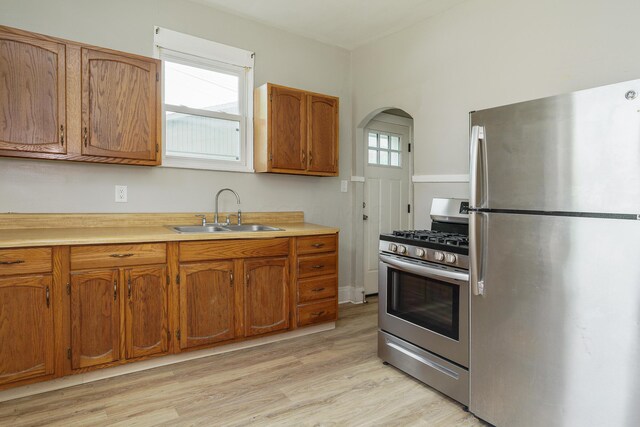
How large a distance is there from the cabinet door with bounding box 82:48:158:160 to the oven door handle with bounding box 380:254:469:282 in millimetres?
1842

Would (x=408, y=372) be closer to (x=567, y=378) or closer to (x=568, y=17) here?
(x=567, y=378)

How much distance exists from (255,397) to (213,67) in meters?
2.63

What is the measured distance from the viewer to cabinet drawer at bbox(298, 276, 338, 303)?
3.10m

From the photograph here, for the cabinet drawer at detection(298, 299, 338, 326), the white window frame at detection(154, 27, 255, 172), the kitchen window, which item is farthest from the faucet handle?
the kitchen window

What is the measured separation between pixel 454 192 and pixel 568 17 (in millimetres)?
1331

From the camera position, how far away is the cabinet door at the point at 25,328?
2062mm

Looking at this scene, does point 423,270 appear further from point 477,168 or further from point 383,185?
point 383,185

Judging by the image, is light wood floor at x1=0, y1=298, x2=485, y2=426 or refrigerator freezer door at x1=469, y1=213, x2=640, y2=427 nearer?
refrigerator freezer door at x1=469, y1=213, x2=640, y2=427

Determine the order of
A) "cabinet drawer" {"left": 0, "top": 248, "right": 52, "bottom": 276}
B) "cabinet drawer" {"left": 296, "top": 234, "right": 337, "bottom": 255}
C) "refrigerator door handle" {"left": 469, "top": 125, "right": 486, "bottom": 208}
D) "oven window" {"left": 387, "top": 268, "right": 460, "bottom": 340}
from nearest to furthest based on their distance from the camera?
"refrigerator door handle" {"left": 469, "top": 125, "right": 486, "bottom": 208} < "cabinet drawer" {"left": 0, "top": 248, "right": 52, "bottom": 276} < "oven window" {"left": 387, "top": 268, "right": 460, "bottom": 340} < "cabinet drawer" {"left": 296, "top": 234, "right": 337, "bottom": 255}

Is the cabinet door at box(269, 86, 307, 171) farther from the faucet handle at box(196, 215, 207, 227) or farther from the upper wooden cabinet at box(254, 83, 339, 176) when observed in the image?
the faucet handle at box(196, 215, 207, 227)

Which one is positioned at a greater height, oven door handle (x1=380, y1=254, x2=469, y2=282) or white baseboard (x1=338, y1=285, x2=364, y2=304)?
oven door handle (x1=380, y1=254, x2=469, y2=282)

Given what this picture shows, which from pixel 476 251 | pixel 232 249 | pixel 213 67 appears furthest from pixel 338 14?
pixel 476 251

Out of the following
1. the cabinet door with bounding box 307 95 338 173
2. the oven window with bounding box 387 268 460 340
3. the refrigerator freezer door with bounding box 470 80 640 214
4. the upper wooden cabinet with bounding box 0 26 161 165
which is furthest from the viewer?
the cabinet door with bounding box 307 95 338 173

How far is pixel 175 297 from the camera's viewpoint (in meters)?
2.53
